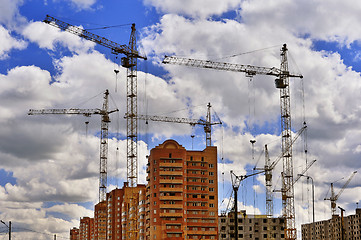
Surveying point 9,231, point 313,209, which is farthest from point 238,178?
point 9,231

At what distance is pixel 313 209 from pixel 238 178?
6527 cm

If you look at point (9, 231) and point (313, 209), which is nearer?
point (313, 209)

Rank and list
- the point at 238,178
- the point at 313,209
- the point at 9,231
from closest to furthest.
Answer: the point at 238,178, the point at 313,209, the point at 9,231

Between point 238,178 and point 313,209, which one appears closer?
point 238,178

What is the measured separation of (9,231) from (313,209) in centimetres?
8338

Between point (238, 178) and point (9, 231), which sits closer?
point (238, 178)

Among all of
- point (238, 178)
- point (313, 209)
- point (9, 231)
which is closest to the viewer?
point (238, 178)

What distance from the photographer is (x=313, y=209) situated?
5458 inches

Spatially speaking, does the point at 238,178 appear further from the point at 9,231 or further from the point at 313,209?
the point at 9,231

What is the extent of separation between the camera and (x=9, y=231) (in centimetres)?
14988

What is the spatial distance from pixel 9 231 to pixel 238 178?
9234 centimetres
